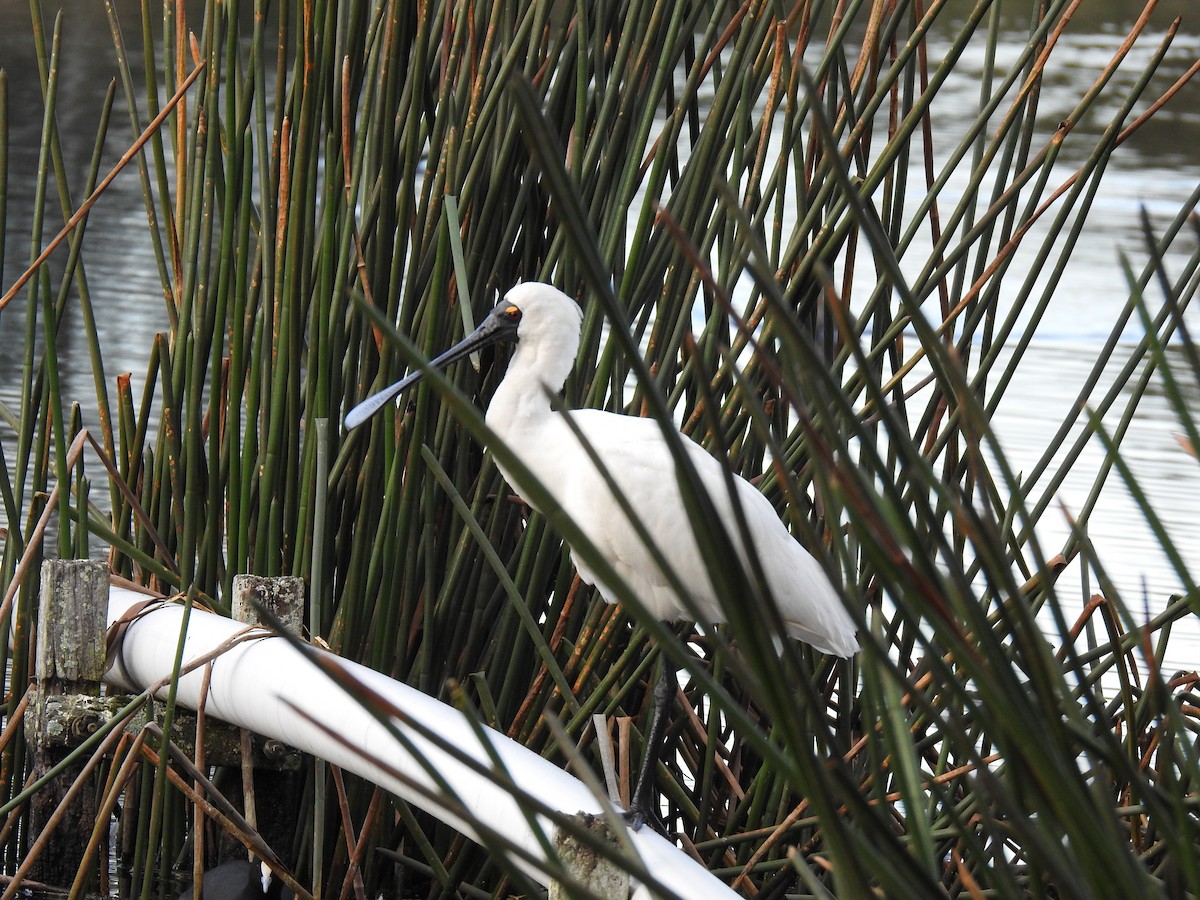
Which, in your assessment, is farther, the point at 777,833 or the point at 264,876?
the point at 264,876

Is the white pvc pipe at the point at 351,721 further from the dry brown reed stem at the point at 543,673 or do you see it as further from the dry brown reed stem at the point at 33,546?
the dry brown reed stem at the point at 543,673

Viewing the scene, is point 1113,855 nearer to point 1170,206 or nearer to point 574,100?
point 574,100

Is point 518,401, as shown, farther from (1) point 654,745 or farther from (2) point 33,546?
(2) point 33,546

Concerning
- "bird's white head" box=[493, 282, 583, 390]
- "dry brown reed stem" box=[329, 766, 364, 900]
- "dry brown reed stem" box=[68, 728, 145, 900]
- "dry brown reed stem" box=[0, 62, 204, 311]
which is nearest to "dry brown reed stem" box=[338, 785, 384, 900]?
"dry brown reed stem" box=[329, 766, 364, 900]

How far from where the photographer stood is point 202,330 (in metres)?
1.68

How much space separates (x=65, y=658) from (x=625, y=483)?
670 mm

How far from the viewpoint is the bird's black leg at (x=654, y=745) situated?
1.54 m

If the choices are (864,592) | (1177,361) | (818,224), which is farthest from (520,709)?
(1177,361)

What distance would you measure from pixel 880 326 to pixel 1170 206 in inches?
Result: 239

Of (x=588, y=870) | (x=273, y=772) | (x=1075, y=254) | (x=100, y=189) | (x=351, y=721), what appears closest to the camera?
(x=588, y=870)

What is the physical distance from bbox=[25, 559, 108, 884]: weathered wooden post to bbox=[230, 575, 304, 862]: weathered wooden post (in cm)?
17

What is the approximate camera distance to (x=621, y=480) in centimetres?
176

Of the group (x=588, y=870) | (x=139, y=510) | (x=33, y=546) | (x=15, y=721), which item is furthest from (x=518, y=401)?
(x=588, y=870)

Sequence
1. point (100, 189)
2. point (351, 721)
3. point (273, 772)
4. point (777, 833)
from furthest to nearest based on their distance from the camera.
Result: point (273, 772) < point (100, 189) < point (777, 833) < point (351, 721)
